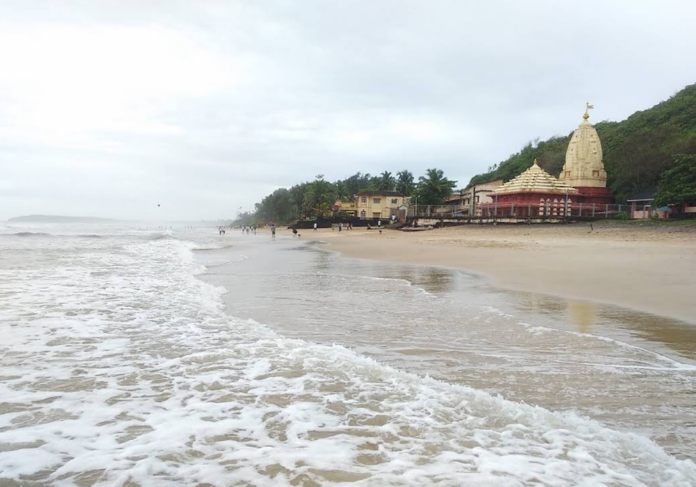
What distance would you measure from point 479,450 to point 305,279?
9.92 m

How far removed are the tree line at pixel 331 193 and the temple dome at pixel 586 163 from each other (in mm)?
16125

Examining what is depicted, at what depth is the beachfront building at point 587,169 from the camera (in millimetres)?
43375

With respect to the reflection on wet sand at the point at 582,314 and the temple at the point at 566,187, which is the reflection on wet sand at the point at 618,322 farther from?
the temple at the point at 566,187

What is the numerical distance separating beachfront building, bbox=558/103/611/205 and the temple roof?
2650 mm

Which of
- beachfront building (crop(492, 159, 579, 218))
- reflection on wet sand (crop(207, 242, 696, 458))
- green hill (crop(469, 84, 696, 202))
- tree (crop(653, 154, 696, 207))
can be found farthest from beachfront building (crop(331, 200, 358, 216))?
reflection on wet sand (crop(207, 242, 696, 458))

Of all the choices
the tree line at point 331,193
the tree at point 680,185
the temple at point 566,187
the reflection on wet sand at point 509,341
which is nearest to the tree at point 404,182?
the tree line at point 331,193

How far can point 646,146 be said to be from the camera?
39.6 meters

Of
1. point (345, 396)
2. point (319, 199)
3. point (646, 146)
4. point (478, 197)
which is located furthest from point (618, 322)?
point (319, 199)

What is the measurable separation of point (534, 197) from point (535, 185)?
4.68ft

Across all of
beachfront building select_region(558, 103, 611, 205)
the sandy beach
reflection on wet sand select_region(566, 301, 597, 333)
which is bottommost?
reflection on wet sand select_region(566, 301, 597, 333)

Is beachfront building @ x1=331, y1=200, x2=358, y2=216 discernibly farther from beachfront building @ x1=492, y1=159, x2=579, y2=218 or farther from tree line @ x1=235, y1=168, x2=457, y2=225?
beachfront building @ x1=492, y1=159, x2=579, y2=218

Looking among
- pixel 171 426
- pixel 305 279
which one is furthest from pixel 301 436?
pixel 305 279

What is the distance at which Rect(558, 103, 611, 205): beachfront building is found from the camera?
142ft

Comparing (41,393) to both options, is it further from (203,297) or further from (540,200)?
(540,200)
